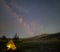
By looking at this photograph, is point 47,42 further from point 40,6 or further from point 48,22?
point 40,6

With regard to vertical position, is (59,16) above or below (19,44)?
above

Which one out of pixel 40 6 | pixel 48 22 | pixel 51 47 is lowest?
pixel 51 47

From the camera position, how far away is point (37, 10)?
544cm

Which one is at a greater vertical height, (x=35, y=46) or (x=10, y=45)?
(x=10, y=45)

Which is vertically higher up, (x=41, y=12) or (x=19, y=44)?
(x=41, y=12)

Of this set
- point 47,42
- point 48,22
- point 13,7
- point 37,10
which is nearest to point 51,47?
point 47,42

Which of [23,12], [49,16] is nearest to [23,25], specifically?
[23,12]

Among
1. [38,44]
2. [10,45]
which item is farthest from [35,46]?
[10,45]

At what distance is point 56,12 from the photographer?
212 inches

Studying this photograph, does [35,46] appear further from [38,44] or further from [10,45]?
[10,45]

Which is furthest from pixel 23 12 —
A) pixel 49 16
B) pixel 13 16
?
pixel 49 16

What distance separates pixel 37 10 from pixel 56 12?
46cm

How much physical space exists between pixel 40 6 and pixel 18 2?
55cm

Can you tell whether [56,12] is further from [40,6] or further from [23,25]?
[23,25]
